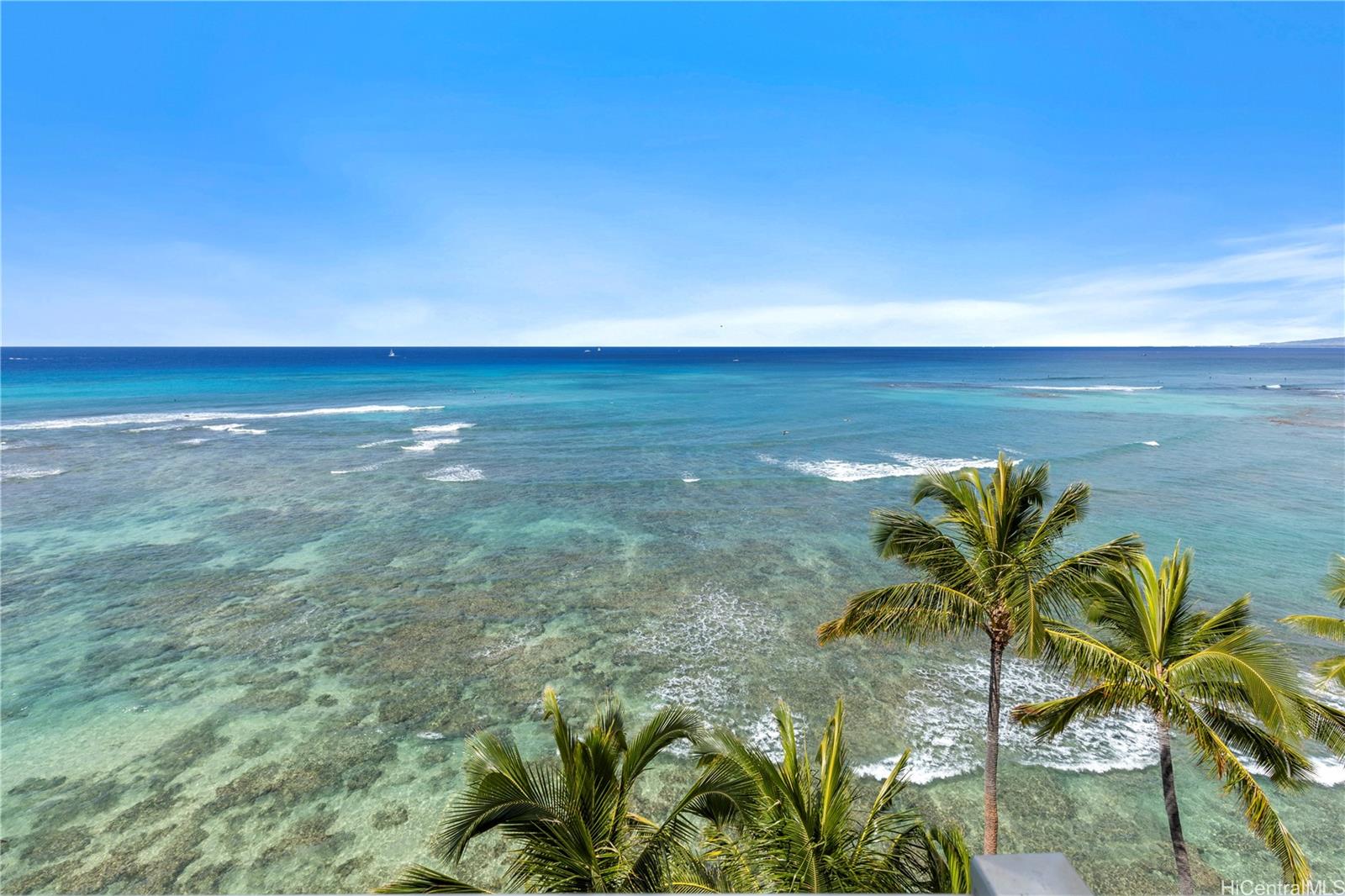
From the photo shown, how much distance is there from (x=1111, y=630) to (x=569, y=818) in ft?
28.8

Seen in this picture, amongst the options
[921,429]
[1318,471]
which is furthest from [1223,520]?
[921,429]

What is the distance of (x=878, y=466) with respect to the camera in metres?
44.0

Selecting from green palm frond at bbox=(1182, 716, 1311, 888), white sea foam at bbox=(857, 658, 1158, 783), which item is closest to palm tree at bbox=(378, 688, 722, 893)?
Result: green palm frond at bbox=(1182, 716, 1311, 888)

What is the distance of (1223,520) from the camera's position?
30.6 meters

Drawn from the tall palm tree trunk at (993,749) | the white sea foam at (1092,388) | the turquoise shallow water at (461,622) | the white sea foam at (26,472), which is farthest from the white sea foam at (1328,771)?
the white sea foam at (1092,388)

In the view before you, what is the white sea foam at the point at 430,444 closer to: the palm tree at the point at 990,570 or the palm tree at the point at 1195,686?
the palm tree at the point at 990,570

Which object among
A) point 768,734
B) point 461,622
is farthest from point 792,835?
point 461,622

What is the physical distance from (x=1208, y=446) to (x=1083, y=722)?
50.9 meters

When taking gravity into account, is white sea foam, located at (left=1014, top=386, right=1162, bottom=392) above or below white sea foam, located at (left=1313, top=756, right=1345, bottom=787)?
above

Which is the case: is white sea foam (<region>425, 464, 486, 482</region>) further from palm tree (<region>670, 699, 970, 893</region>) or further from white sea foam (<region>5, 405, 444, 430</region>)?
white sea foam (<region>5, 405, 444, 430</region>)

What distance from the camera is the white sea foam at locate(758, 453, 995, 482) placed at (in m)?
41.4

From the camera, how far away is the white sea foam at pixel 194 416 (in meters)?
63.0

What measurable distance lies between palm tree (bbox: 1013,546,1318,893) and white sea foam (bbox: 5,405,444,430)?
3115 inches

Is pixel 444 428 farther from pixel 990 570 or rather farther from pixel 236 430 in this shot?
pixel 990 570
